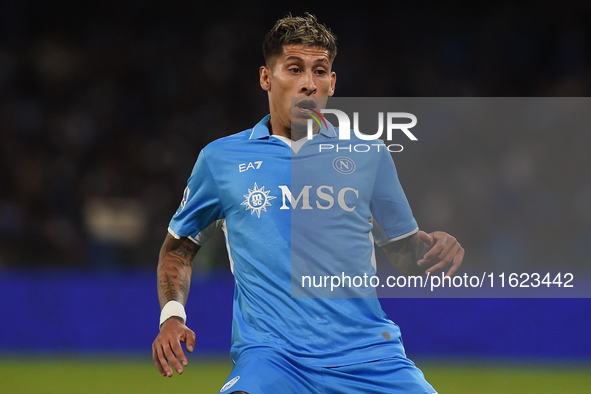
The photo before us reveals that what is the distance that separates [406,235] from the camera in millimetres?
3371

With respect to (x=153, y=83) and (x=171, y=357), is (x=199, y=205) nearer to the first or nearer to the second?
(x=171, y=357)

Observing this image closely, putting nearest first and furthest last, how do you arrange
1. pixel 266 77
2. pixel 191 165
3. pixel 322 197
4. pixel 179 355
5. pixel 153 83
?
pixel 179 355 → pixel 322 197 → pixel 266 77 → pixel 191 165 → pixel 153 83

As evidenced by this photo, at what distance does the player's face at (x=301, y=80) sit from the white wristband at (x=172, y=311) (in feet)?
2.97

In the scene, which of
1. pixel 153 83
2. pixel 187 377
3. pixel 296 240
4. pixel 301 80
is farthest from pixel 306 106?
pixel 153 83

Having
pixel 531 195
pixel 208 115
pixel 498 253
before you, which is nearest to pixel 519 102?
pixel 531 195

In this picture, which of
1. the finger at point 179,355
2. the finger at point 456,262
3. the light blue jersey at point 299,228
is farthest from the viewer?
the finger at point 456,262

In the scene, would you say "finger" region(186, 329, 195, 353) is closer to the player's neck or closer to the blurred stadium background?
the player's neck

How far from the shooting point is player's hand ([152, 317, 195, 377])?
2836mm

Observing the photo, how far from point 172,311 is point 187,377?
5.31m

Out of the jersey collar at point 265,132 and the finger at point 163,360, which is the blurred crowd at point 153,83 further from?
the finger at point 163,360

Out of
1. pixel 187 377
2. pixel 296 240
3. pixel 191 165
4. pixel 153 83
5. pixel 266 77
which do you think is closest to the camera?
pixel 296 240

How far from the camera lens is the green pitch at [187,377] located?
7.48 m

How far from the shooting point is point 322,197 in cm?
321

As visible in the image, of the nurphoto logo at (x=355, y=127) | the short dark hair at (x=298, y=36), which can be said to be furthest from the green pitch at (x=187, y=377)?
the short dark hair at (x=298, y=36)
